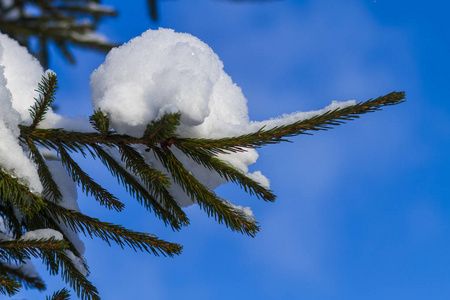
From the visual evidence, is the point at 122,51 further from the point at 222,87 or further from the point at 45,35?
the point at 45,35

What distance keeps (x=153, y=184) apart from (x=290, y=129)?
630 mm

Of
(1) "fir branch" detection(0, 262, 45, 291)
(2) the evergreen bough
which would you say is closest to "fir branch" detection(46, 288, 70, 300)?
(2) the evergreen bough

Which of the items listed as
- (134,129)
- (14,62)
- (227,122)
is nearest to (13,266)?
(14,62)

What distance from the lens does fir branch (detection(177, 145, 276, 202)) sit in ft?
5.46

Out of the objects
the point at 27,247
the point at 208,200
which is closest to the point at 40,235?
→ the point at 27,247

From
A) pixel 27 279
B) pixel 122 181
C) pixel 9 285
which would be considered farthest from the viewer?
pixel 27 279

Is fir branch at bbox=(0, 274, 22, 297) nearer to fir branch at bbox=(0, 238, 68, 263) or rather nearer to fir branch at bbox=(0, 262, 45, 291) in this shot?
fir branch at bbox=(0, 238, 68, 263)

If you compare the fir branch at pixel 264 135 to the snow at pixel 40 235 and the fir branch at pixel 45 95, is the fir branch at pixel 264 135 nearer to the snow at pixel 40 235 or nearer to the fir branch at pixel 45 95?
the fir branch at pixel 45 95

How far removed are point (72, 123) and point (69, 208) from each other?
40 centimetres

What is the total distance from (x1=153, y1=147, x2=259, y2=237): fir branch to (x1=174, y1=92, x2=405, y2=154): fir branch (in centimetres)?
10

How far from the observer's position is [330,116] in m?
1.54

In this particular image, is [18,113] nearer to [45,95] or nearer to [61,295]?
[45,95]

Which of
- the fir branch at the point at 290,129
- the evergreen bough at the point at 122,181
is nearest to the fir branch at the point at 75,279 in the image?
the evergreen bough at the point at 122,181

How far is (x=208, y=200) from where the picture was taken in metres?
1.66
